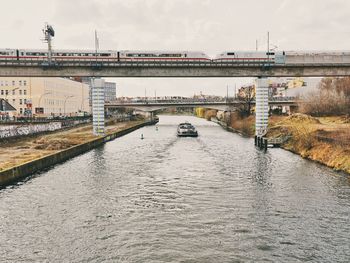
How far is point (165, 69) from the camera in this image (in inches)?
2462

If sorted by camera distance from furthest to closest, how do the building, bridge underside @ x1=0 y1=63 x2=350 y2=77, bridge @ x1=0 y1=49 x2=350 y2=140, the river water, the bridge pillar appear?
the building, the bridge pillar, bridge underside @ x1=0 y1=63 x2=350 y2=77, bridge @ x1=0 y1=49 x2=350 y2=140, the river water

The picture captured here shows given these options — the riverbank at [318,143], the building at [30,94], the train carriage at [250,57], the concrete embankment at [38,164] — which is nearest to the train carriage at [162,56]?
the train carriage at [250,57]

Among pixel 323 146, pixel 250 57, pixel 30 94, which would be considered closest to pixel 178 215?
pixel 323 146

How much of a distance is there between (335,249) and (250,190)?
1171cm

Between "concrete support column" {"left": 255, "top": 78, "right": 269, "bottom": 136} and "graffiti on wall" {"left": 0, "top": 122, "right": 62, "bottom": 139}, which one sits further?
"concrete support column" {"left": 255, "top": 78, "right": 269, "bottom": 136}

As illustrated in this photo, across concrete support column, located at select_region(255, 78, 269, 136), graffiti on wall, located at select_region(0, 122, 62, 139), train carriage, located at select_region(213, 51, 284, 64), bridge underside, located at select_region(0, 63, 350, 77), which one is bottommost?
graffiti on wall, located at select_region(0, 122, 62, 139)

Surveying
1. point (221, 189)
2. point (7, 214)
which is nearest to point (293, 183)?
point (221, 189)

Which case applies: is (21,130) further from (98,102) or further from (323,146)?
(323,146)

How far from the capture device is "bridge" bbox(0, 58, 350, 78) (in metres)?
60.2

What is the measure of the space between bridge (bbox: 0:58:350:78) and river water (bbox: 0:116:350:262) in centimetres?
2691

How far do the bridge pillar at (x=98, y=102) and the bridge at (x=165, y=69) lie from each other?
2.69 m

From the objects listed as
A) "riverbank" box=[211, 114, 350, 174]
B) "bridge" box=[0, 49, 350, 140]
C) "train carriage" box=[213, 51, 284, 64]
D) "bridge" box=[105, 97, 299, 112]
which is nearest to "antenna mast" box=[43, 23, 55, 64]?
"bridge" box=[0, 49, 350, 140]

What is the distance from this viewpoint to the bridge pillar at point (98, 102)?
65000mm

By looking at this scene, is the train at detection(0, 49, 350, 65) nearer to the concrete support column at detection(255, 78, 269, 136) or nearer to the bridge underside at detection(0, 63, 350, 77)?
the bridge underside at detection(0, 63, 350, 77)
